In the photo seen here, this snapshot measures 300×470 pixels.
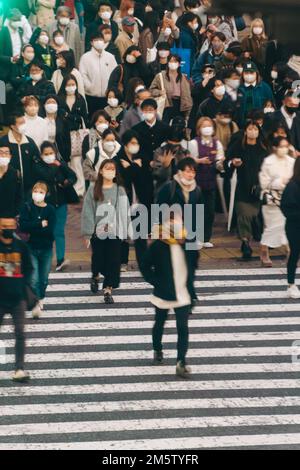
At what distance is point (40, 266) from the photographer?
12.6m

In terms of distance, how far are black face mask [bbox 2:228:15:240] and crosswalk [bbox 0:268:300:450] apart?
1327 millimetres

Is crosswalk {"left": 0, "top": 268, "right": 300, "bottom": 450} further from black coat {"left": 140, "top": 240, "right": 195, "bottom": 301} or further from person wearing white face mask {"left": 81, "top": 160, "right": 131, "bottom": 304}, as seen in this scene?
black coat {"left": 140, "top": 240, "right": 195, "bottom": 301}

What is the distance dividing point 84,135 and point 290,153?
355 centimetres

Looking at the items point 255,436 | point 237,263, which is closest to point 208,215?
point 237,263

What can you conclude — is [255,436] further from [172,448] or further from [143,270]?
[143,270]

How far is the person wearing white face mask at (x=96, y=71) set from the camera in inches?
741

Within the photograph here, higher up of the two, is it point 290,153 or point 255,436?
point 290,153

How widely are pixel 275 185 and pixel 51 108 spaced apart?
11.9ft

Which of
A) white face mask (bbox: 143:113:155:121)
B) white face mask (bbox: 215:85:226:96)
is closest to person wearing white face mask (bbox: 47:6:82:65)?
white face mask (bbox: 215:85:226:96)

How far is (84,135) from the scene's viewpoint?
17250mm

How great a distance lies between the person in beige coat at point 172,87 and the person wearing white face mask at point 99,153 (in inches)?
150

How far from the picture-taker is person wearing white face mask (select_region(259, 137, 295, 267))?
48.3 feet

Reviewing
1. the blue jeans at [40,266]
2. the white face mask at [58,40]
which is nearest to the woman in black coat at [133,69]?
the white face mask at [58,40]
